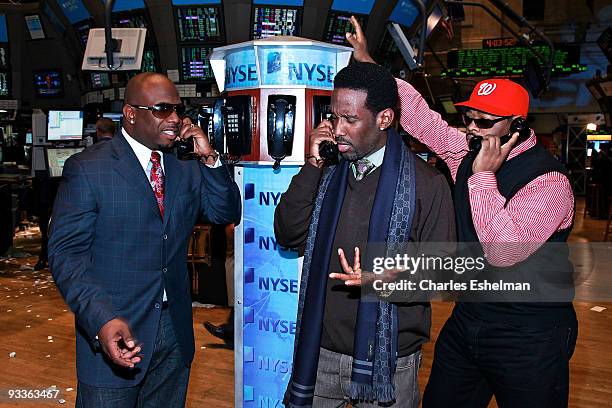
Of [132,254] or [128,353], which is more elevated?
[132,254]

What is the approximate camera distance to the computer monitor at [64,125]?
9016 mm

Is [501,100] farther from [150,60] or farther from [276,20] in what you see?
[150,60]

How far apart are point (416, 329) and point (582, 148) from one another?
20.2 metres

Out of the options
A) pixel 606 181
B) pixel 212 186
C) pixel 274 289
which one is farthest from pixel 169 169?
pixel 606 181

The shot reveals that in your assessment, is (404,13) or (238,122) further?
(404,13)

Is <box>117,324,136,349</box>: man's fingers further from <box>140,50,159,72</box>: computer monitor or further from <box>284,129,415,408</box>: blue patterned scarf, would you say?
<box>140,50,159,72</box>: computer monitor

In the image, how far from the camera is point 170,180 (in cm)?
238

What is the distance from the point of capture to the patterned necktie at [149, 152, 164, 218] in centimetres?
234

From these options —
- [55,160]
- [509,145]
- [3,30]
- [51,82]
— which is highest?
[3,30]

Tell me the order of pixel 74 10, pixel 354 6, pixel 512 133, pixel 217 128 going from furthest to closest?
pixel 74 10 < pixel 354 6 < pixel 217 128 < pixel 512 133

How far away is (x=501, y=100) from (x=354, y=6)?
6974mm

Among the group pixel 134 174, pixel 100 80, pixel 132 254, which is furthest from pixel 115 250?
pixel 100 80

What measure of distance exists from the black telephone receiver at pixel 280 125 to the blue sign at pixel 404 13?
6.13m

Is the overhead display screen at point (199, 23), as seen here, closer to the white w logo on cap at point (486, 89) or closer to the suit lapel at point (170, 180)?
the suit lapel at point (170, 180)
